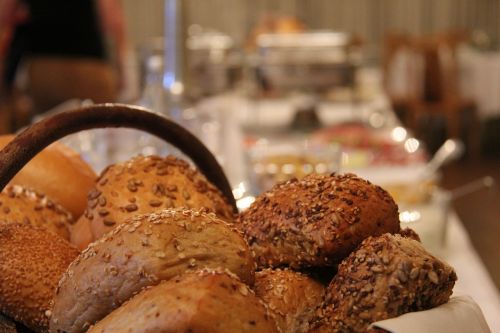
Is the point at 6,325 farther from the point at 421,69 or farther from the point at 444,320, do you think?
the point at 421,69

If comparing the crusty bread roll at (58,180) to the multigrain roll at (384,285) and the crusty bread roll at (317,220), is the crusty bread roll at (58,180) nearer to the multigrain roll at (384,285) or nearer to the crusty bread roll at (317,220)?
the crusty bread roll at (317,220)

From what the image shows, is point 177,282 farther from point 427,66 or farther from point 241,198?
point 427,66

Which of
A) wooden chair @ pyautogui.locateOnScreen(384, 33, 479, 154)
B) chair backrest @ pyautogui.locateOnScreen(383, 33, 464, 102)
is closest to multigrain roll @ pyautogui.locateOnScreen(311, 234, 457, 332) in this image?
wooden chair @ pyautogui.locateOnScreen(384, 33, 479, 154)

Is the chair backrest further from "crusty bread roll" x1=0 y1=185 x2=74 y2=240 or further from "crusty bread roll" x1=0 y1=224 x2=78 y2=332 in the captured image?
"crusty bread roll" x1=0 y1=224 x2=78 y2=332

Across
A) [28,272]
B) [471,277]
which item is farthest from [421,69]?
[28,272]

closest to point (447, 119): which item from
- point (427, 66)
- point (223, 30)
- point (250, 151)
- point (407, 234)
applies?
point (427, 66)

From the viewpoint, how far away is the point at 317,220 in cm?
64

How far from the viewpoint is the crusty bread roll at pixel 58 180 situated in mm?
878

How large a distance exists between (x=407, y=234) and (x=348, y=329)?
0.44 feet

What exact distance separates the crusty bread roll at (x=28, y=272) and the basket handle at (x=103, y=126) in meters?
0.06

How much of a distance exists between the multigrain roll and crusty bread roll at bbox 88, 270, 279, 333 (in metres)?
0.08

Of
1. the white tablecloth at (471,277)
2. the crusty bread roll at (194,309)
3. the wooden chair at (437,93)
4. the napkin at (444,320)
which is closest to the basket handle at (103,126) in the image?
the crusty bread roll at (194,309)

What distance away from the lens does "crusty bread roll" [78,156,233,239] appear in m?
0.74

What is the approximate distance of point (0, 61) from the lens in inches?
131
